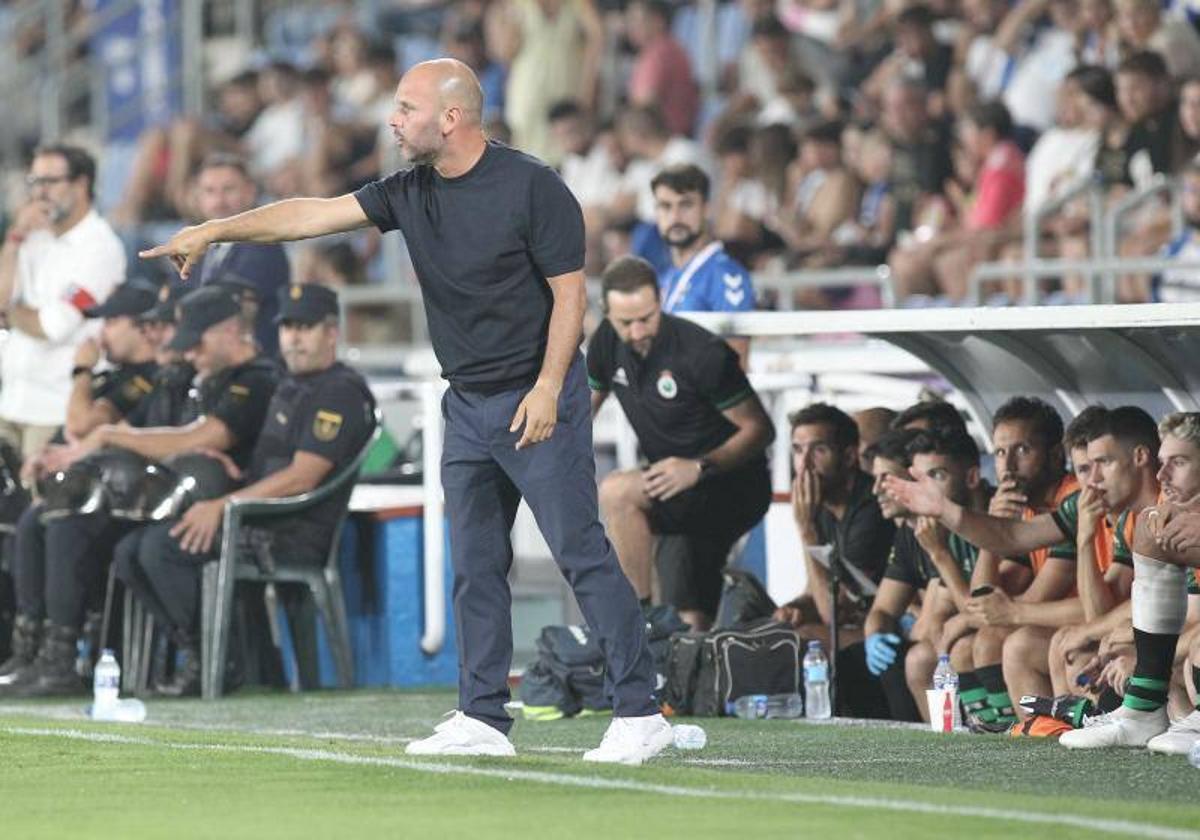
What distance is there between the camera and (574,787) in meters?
7.18

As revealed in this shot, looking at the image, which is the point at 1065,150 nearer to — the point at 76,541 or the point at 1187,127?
the point at 1187,127

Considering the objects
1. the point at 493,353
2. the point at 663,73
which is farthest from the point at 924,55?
the point at 493,353

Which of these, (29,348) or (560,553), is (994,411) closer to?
(560,553)

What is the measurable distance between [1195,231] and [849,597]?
4.07 meters

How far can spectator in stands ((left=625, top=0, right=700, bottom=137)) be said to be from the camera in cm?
1914

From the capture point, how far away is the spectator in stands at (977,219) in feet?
51.2

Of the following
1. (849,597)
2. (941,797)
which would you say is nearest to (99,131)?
(849,597)

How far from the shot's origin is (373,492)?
45.0 ft

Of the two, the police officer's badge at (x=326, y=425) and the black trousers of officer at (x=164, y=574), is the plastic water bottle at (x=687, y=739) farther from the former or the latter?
the black trousers of officer at (x=164, y=574)

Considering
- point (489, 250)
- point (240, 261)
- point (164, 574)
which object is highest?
point (240, 261)

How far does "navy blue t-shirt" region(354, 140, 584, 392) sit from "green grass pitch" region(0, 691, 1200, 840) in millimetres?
1224

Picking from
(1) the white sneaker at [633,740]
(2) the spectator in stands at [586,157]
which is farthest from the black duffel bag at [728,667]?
(2) the spectator in stands at [586,157]

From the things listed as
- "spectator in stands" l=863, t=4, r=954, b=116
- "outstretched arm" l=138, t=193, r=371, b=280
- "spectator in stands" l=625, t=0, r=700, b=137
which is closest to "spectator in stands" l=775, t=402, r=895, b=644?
"outstretched arm" l=138, t=193, r=371, b=280

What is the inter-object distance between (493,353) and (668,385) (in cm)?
323
